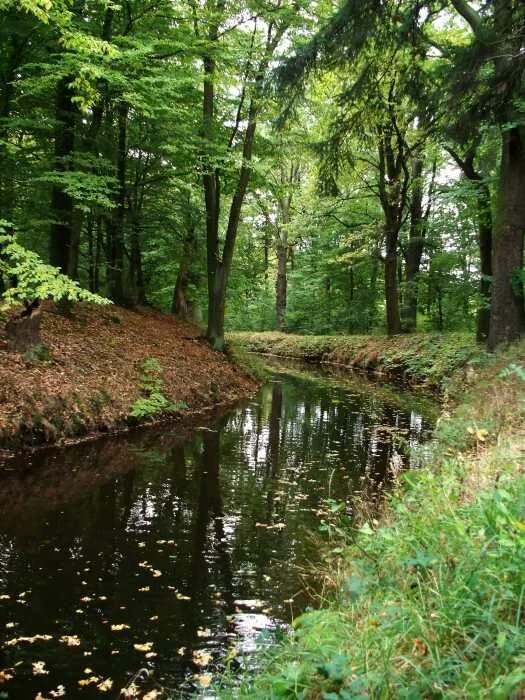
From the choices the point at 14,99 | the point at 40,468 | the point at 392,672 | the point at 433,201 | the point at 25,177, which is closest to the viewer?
the point at 392,672

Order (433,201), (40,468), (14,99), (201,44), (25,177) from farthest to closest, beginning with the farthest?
(433,201) → (201,44) → (25,177) → (14,99) → (40,468)

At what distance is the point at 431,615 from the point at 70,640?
2615mm

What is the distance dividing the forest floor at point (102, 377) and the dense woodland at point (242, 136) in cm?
122

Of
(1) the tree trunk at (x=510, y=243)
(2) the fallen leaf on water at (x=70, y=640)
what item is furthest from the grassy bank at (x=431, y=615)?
(1) the tree trunk at (x=510, y=243)

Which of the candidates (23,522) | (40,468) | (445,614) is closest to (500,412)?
(445,614)

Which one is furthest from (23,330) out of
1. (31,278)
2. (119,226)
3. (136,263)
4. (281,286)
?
(281,286)

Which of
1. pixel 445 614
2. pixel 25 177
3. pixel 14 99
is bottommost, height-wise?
pixel 445 614

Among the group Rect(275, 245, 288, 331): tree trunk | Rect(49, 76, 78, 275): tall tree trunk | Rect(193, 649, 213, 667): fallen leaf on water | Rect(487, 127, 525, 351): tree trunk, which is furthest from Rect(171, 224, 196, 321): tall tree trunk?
Rect(193, 649, 213, 667): fallen leaf on water

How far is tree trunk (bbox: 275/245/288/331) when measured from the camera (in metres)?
32.7

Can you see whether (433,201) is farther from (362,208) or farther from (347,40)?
(347,40)

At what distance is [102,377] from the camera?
33.6 feet

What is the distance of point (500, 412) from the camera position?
649cm

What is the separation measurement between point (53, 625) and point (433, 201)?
24.5m

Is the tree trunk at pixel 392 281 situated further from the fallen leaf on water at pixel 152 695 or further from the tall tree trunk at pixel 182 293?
the fallen leaf on water at pixel 152 695
